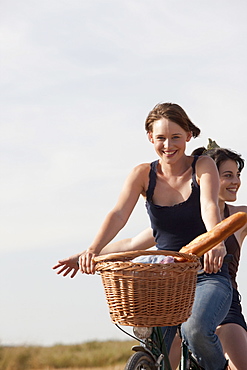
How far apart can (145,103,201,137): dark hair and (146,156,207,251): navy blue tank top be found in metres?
0.37

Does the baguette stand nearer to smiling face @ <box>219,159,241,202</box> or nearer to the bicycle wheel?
the bicycle wheel

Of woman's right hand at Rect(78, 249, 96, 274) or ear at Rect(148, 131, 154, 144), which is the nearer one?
woman's right hand at Rect(78, 249, 96, 274)

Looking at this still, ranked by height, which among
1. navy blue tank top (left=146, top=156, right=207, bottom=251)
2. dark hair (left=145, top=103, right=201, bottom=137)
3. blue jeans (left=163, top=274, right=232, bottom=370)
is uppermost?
dark hair (left=145, top=103, right=201, bottom=137)

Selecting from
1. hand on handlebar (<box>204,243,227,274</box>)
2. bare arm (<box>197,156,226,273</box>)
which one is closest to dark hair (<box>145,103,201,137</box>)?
bare arm (<box>197,156,226,273</box>)

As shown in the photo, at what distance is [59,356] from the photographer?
27.9 feet

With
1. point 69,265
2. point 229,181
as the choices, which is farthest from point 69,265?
point 229,181

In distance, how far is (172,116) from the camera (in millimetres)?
4250

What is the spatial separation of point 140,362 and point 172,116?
5.75 feet

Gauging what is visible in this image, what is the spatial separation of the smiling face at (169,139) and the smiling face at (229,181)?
3.91 ft

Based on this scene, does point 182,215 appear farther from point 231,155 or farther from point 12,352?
point 12,352

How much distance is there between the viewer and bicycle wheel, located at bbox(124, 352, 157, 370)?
3.59 metres

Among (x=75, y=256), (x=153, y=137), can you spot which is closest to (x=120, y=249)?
(x=75, y=256)

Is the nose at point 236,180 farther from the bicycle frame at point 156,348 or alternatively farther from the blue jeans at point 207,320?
the bicycle frame at point 156,348

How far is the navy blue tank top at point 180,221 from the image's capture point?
421 cm
